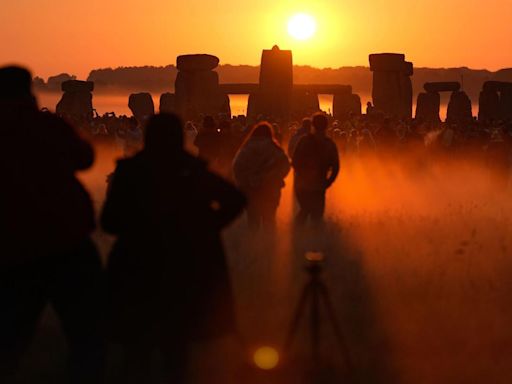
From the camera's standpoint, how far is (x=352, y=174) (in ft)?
70.0

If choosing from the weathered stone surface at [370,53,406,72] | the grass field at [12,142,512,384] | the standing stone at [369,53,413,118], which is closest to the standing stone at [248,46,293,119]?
the weathered stone surface at [370,53,406,72]

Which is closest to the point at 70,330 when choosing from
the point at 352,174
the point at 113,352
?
the point at 113,352

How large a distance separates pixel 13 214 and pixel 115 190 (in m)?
0.58

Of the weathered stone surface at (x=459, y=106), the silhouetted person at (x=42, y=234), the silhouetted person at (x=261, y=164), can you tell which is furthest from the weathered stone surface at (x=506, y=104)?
the silhouetted person at (x=42, y=234)

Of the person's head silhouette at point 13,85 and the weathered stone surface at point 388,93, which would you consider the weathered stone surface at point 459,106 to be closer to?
the weathered stone surface at point 388,93

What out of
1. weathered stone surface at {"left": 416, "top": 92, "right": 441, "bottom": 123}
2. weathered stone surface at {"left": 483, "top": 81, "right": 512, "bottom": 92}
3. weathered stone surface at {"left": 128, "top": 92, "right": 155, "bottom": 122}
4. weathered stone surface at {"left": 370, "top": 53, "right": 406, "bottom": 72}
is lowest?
weathered stone surface at {"left": 128, "top": 92, "right": 155, "bottom": 122}

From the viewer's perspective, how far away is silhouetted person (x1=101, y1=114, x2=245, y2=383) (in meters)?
5.07

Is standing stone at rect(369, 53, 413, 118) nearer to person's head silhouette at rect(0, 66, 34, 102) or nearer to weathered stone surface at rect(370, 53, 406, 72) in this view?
weathered stone surface at rect(370, 53, 406, 72)

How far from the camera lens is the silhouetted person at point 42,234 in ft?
16.4

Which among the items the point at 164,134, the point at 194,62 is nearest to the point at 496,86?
the point at 194,62

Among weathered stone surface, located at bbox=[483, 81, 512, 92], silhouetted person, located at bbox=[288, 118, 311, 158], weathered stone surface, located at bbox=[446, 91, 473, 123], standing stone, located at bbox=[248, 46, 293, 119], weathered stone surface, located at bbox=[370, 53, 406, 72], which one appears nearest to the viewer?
silhouetted person, located at bbox=[288, 118, 311, 158]

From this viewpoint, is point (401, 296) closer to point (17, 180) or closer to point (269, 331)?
point (269, 331)

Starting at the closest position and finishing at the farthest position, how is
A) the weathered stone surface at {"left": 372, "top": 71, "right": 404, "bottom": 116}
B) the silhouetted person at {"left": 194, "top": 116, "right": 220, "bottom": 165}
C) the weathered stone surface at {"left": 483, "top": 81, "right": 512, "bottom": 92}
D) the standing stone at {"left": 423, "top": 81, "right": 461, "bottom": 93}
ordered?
the silhouetted person at {"left": 194, "top": 116, "right": 220, "bottom": 165}
the weathered stone surface at {"left": 372, "top": 71, "right": 404, "bottom": 116}
the weathered stone surface at {"left": 483, "top": 81, "right": 512, "bottom": 92}
the standing stone at {"left": 423, "top": 81, "right": 461, "bottom": 93}

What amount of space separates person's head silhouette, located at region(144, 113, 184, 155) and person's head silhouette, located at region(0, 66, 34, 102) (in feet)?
2.55
